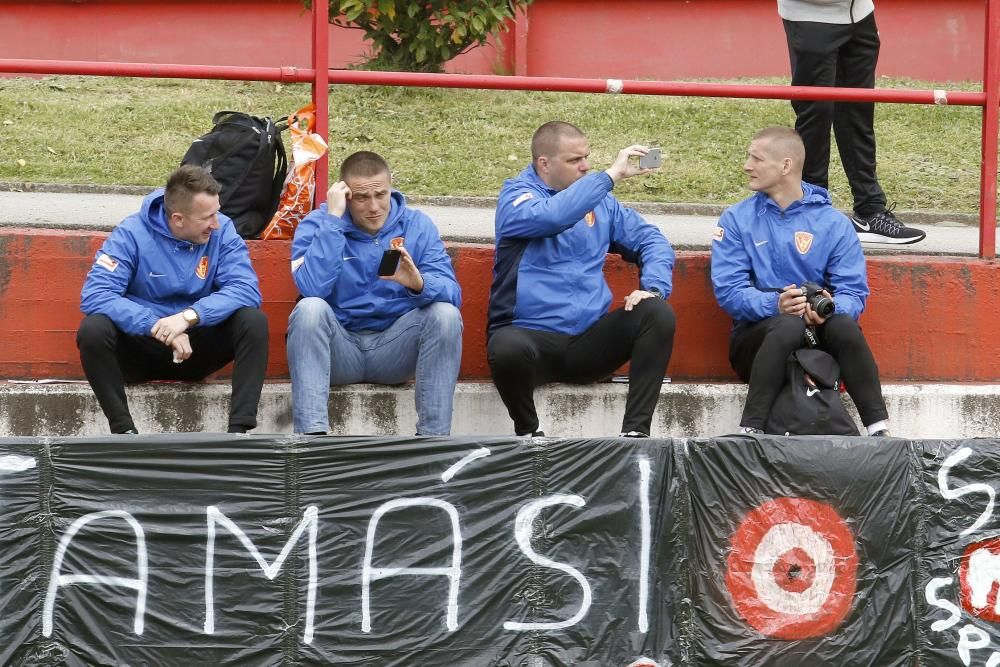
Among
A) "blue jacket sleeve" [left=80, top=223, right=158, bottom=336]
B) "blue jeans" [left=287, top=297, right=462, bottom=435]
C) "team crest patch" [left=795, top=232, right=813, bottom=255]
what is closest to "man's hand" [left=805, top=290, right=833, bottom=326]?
"team crest patch" [left=795, top=232, right=813, bottom=255]

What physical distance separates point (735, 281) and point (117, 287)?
2.62m

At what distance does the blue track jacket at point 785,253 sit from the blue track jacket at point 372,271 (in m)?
1.19

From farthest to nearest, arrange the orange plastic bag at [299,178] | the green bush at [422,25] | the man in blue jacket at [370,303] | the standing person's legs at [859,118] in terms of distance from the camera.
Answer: the green bush at [422,25]
the standing person's legs at [859,118]
the orange plastic bag at [299,178]
the man in blue jacket at [370,303]

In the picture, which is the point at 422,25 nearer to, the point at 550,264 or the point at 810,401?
the point at 550,264

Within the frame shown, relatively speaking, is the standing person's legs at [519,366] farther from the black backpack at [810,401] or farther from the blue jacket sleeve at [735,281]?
the black backpack at [810,401]

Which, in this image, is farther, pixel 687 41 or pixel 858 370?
pixel 687 41

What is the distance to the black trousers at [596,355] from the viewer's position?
607 centimetres

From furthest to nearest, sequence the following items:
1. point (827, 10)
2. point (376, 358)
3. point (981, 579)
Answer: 1. point (827, 10)
2. point (376, 358)
3. point (981, 579)

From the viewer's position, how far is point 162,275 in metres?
6.16

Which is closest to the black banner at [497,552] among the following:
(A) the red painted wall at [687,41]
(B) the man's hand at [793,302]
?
(B) the man's hand at [793,302]

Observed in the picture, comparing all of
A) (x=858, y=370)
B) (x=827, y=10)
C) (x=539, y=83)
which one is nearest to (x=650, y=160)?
(x=539, y=83)

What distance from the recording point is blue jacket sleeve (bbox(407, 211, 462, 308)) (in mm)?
6195

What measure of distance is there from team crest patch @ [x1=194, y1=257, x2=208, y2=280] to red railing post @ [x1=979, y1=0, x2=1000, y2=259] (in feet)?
11.6

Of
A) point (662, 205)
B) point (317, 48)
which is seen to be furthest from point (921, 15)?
point (317, 48)
